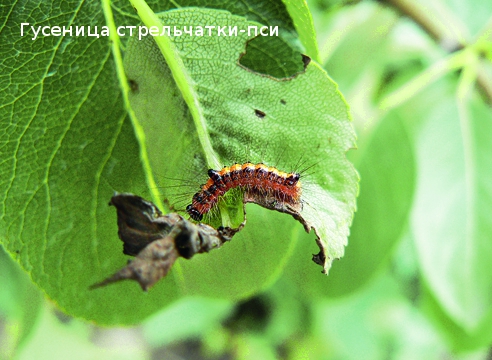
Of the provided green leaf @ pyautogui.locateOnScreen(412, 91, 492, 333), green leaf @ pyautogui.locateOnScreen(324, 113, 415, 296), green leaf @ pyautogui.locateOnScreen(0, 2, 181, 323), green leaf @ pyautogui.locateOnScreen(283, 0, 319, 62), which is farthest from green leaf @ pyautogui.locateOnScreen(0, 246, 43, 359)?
green leaf @ pyautogui.locateOnScreen(412, 91, 492, 333)

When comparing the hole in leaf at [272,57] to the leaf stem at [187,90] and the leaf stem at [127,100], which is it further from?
the leaf stem at [127,100]

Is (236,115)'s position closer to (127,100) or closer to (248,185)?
(248,185)

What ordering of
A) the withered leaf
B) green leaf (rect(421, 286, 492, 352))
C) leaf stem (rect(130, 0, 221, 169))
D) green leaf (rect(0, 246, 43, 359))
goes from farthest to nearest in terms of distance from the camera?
green leaf (rect(421, 286, 492, 352))
green leaf (rect(0, 246, 43, 359))
leaf stem (rect(130, 0, 221, 169))
the withered leaf

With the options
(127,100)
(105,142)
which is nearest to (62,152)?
(105,142)

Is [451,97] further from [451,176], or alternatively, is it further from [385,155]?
[385,155]

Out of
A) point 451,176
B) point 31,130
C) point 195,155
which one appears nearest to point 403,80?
point 451,176

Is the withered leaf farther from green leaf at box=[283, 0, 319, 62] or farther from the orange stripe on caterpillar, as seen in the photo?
green leaf at box=[283, 0, 319, 62]
